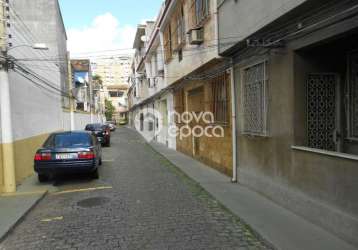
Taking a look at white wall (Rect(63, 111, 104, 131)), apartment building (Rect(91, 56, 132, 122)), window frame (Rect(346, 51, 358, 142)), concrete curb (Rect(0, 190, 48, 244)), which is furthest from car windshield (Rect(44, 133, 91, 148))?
apartment building (Rect(91, 56, 132, 122))

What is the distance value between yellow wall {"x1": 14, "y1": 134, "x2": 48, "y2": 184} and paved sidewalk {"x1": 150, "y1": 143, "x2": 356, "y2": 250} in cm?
516

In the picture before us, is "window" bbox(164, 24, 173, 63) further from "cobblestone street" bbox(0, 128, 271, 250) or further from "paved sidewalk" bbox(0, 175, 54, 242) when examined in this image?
"paved sidewalk" bbox(0, 175, 54, 242)

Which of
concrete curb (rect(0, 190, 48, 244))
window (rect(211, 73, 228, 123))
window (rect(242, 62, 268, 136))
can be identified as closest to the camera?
concrete curb (rect(0, 190, 48, 244))

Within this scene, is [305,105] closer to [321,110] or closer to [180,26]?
[321,110]

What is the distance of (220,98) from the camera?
10.5 m

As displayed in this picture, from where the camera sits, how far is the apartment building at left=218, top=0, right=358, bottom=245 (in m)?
4.70

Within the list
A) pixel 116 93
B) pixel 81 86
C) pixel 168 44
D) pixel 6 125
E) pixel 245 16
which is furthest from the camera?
pixel 116 93

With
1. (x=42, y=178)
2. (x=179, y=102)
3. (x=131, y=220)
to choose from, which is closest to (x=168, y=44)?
(x=179, y=102)

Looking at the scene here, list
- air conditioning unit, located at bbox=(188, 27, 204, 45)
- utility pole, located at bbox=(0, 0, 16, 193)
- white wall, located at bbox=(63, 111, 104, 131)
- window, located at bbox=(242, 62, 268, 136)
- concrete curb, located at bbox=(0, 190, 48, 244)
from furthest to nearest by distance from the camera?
white wall, located at bbox=(63, 111, 104, 131) < air conditioning unit, located at bbox=(188, 27, 204, 45) < utility pole, located at bbox=(0, 0, 16, 193) < window, located at bbox=(242, 62, 268, 136) < concrete curb, located at bbox=(0, 190, 48, 244)

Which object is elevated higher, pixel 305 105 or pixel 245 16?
→ pixel 245 16

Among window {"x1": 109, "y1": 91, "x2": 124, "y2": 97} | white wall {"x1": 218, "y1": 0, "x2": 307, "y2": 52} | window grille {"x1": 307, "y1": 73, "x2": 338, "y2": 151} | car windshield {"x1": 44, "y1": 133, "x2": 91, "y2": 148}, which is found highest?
window {"x1": 109, "y1": 91, "x2": 124, "y2": 97}

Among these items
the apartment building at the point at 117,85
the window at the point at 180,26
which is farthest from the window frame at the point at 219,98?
the apartment building at the point at 117,85

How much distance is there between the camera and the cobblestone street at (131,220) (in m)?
4.93

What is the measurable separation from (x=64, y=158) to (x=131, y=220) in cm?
413
